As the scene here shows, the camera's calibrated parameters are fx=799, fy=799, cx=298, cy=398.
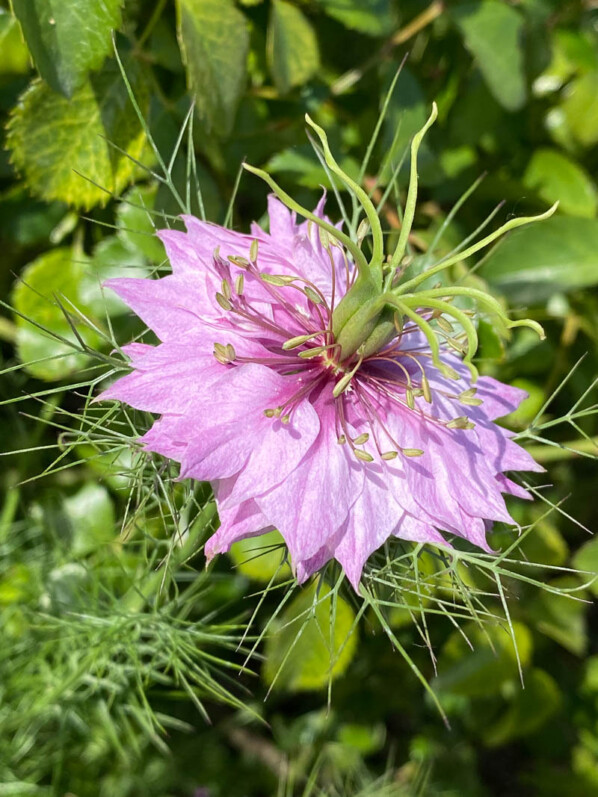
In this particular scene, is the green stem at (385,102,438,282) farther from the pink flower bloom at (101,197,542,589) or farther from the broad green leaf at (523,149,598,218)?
the broad green leaf at (523,149,598,218)

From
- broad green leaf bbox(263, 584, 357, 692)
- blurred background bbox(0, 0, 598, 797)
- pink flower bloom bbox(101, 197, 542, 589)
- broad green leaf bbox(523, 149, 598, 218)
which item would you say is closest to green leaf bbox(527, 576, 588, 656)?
blurred background bbox(0, 0, 598, 797)

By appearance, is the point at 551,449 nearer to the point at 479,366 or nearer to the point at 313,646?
the point at 479,366

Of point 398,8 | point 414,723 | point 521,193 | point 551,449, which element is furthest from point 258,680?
point 398,8

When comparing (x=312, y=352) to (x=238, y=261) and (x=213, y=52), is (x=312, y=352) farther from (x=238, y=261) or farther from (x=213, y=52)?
(x=213, y=52)

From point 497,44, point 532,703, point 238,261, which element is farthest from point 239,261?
point 532,703

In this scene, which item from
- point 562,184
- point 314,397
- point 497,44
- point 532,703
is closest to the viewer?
point 314,397

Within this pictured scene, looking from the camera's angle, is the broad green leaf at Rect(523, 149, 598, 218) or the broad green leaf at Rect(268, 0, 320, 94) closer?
the broad green leaf at Rect(268, 0, 320, 94)
